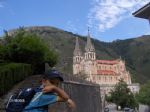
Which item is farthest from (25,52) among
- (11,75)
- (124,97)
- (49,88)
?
(124,97)

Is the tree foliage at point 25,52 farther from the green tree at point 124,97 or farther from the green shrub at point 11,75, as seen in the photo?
the green tree at point 124,97

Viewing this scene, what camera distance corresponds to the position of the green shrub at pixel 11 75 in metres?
23.3

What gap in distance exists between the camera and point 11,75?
24578mm

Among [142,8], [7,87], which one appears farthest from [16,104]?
[7,87]

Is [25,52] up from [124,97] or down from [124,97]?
up

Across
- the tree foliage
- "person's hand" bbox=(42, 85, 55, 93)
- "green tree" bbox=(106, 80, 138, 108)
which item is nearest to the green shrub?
the tree foliage

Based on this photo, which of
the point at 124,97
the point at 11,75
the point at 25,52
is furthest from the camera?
the point at 124,97

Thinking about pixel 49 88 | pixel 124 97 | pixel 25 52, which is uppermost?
pixel 25 52

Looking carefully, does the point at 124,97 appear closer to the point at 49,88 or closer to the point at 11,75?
the point at 11,75

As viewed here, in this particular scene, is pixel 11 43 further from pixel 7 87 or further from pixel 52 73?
pixel 52 73

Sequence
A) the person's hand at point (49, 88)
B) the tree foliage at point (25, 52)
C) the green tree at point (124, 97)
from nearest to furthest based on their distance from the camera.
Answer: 1. the person's hand at point (49, 88)
2. the tree foliage at point (25, 52)
3. the green tree at point (124, 97)

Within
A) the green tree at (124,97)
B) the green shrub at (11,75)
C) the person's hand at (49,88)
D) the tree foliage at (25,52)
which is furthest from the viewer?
the green tree at (124,97)

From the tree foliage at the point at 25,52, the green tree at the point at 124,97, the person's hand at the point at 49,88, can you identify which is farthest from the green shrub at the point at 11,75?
the green tree at the point at 124,97

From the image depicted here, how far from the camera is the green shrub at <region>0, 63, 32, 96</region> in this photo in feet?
76.6
